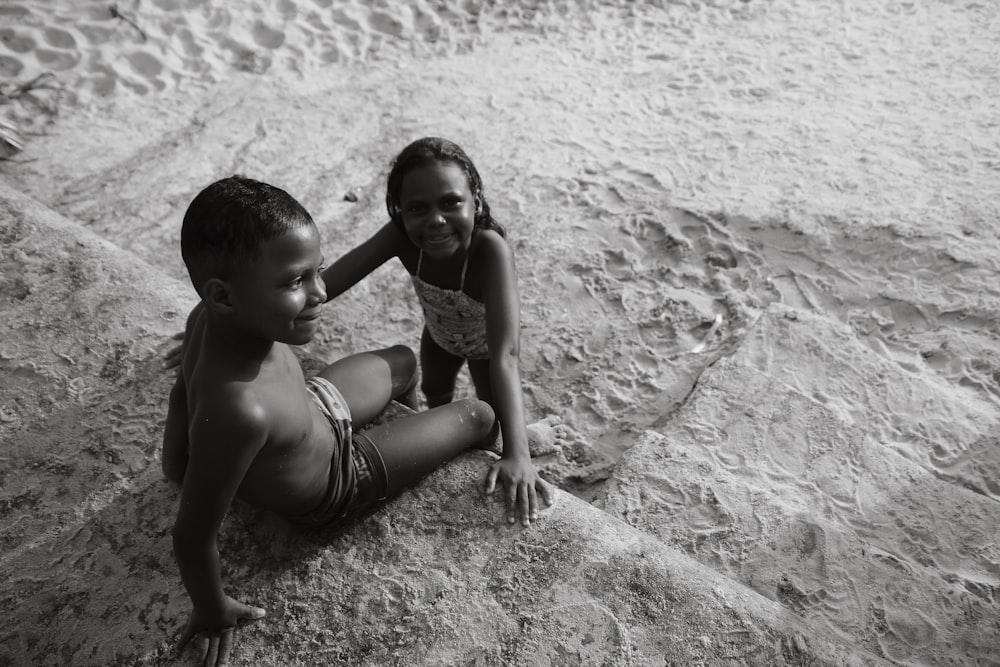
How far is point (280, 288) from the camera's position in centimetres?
165

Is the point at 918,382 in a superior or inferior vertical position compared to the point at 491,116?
superior

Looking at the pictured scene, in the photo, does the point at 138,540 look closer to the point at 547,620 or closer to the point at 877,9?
the point at 547,620

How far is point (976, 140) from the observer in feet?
15.0

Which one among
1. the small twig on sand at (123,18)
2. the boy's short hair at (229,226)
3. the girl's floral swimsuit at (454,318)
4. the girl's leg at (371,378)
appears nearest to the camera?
the boy's short hair at (229,226)

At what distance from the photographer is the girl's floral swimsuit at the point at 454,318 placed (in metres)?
2.78

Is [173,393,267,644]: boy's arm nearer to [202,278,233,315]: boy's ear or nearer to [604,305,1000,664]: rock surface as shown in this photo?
[202,278,233,315]: boy's ear

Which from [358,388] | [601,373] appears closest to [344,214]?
[601,373]

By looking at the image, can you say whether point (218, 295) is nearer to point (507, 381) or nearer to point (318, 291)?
point (318, 291)

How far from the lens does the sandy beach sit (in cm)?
206

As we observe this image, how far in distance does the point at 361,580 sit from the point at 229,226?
3.22ft

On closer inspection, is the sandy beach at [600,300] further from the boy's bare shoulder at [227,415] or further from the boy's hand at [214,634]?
the boy's bare shoulder at [227,415]

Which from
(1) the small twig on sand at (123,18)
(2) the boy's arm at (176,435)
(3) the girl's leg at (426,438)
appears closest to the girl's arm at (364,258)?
(3) the girl's leg at (426,438)

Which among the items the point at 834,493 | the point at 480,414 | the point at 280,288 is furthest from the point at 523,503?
the point at 834,493

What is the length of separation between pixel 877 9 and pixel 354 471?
5.90 metres
